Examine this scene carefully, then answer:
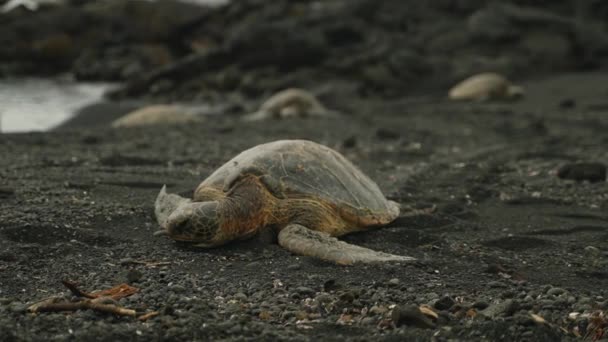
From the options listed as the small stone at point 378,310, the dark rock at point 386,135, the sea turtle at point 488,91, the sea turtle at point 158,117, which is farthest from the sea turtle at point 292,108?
the small stone at point 378,310

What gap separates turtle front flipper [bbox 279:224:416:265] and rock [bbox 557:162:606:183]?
2.88 meters

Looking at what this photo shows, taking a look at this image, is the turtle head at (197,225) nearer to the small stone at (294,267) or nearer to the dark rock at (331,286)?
the small stone at (294,267)

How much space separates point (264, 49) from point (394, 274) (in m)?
14.8

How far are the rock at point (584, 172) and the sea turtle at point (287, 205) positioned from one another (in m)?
2.21

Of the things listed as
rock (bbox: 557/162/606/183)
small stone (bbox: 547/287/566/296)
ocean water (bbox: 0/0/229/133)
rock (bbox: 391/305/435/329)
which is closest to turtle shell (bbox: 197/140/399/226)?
small stone (bbox: 547/287/566/296)

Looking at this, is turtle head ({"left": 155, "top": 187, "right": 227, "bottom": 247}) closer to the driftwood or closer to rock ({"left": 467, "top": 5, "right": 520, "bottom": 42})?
the driftwood

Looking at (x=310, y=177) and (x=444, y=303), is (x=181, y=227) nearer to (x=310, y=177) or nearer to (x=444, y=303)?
(x=310, y=177)

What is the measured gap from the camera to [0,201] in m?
4.67

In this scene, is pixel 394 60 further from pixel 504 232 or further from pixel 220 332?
pixel 220 332

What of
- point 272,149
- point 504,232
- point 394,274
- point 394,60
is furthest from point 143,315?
point 394,60

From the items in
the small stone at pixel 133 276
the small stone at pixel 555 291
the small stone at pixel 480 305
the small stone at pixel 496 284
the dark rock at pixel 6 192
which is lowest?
the small stone at pixel 555 291

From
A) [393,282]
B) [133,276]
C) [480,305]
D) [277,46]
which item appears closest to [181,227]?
[133,276]

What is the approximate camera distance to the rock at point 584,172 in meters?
6.12

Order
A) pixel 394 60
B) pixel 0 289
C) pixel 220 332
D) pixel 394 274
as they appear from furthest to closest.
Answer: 1. pixel 394 60
2. pixel 394 274
3. pixel 0 289
4. pixel 220 332
